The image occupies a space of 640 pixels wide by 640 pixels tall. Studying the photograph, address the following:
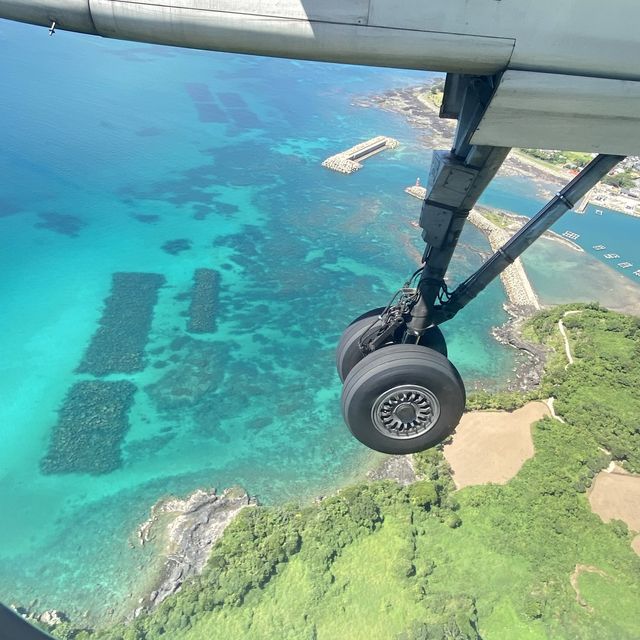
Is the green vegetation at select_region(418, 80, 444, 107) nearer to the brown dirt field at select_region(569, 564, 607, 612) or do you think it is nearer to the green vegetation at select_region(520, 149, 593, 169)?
the green vegetation at select_region(520, 149, 593, 169)

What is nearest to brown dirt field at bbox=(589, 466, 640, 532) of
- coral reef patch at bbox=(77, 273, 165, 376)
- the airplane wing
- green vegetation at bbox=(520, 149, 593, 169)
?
the airplane wing

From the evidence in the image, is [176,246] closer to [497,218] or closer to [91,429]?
[91,429]

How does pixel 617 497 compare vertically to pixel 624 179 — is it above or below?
above

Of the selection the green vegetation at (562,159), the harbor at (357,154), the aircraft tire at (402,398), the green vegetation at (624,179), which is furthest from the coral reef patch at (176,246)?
the green vegetation at (624,179)

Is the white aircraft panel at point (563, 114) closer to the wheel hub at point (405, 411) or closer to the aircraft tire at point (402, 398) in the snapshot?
the aircraft tire at point (402, 398)

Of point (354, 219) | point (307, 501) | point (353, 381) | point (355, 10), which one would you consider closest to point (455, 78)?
point (355, 10)

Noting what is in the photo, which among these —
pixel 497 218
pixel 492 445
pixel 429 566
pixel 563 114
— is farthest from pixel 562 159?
pixel 563 114
